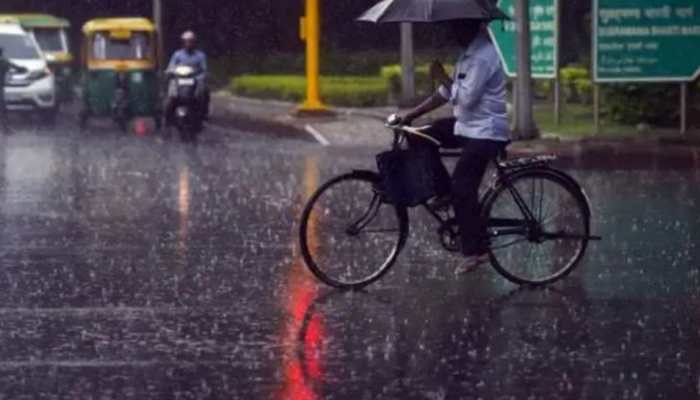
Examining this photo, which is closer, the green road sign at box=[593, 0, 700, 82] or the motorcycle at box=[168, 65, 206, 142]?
the green road sign at box=[593, 0, 700, 82]

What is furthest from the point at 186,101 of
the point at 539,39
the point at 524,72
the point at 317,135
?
the point at 524,72

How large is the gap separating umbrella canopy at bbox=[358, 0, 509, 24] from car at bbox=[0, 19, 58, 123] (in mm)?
19794

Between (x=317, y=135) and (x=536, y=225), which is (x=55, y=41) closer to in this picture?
(x=317, y=135)

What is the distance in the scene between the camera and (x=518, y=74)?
23688 millimetres

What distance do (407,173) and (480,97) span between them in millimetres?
621

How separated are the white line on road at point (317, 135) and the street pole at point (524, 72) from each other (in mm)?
2955

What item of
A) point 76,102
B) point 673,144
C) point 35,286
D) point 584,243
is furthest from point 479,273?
point 76,102

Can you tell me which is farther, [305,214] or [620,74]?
[620,74]

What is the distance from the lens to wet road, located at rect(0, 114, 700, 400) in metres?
8.15

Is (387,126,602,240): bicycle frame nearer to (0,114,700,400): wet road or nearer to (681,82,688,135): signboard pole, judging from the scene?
(0,114,700,400): wet road

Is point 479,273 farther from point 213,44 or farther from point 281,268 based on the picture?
point 213,44

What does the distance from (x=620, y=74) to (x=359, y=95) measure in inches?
464

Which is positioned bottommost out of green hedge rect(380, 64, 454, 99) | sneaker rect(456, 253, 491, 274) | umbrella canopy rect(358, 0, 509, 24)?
sneaker rect(456, 253, 491, 274)

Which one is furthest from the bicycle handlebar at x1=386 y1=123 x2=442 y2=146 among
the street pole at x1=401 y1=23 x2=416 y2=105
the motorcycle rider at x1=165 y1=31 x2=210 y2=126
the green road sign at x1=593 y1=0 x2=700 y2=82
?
the street pole at x1=401 y1=23 x2=416 y2=105
